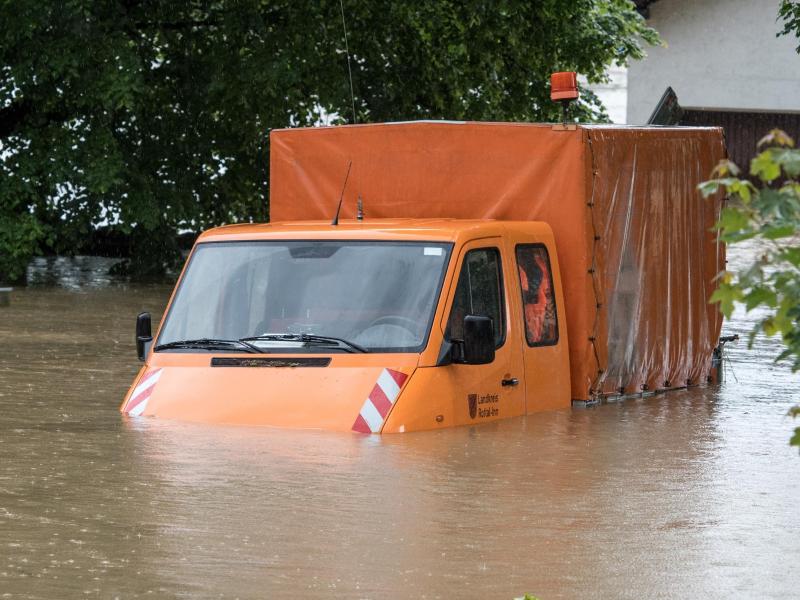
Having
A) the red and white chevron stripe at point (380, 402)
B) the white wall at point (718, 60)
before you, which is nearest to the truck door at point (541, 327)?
the red and white chevron stripe at point (380, 402)

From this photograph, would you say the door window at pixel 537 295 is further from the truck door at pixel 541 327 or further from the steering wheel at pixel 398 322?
Answer: the steering wheel at pixel 398 322

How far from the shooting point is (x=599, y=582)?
6984 mm

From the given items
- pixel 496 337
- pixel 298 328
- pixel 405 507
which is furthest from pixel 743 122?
pixel 405 507

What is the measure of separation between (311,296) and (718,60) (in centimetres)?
3583


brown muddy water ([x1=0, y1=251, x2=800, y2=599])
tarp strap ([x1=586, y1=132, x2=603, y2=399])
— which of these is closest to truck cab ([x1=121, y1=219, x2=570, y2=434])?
brown muddy water ([x1=0, y1=251, x2=800, y2=599])

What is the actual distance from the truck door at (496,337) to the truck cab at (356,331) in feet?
0.03

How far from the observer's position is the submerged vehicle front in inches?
388

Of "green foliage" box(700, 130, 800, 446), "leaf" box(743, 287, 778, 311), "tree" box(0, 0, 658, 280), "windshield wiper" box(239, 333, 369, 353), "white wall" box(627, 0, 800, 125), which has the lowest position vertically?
"windshield wiper" box(239, 333, 369, 353)

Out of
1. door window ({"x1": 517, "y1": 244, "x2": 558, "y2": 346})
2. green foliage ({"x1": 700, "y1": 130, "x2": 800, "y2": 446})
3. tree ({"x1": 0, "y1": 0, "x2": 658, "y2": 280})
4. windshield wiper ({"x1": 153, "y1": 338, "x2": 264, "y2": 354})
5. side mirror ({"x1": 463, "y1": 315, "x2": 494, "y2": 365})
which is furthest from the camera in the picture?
tree ({"x1": 0, "y1": 0, "x2": 658, "y2": 280})

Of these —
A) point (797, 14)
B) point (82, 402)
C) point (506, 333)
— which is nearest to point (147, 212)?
point (797, 14)

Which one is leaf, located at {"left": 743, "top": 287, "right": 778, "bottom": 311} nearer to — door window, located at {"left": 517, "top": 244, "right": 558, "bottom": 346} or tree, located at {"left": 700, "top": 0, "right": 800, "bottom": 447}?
tree, located at {"left": 700, "top": 0, "right": 800, "bottom": 447}

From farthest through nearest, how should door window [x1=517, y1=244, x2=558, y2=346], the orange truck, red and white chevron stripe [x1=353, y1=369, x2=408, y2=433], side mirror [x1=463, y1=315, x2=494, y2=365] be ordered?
1. door window [x1=517, y1=244, x2=558, y2=346]
2. the orange truck
3. side mirror [x1=463, y1=315, x2=494, y2=365]
4. red and white chevron stripe [x1=353, y1=369, x2=408, y2=433]

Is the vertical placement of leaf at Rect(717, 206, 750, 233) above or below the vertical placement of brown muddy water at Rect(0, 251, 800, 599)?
above

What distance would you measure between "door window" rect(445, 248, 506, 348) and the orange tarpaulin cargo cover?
108 centimetres
